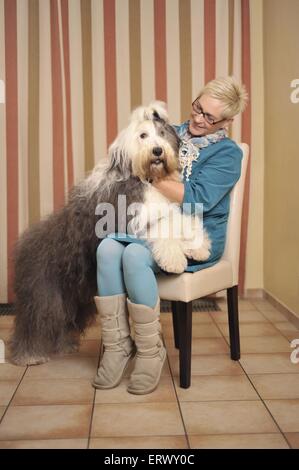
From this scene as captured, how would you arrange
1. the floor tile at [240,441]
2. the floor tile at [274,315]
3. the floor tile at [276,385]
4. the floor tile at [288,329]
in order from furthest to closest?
the floor tile at [274,315]
the floor tile at [288,329]
the floor tile at [276,385]
the floor tile at [240,441]

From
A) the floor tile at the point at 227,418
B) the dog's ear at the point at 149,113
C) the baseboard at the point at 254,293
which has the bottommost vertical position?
the floor tile at the point at 227,418

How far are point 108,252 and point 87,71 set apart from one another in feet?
5.83

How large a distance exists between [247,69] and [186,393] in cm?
218

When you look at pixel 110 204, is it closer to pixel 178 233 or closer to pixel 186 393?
pixel 178 233

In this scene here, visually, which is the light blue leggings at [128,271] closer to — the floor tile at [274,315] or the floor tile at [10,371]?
the floor tile at [10,371]

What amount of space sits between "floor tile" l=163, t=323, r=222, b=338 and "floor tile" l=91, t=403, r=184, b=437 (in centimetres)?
88

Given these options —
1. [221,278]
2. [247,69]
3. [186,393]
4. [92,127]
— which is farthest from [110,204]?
[247,69]

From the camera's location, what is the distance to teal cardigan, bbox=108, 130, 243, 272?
2.03 metres

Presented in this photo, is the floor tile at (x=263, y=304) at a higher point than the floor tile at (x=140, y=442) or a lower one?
higher

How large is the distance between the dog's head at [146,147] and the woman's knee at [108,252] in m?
0.27

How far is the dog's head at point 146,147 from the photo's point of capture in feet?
6.23

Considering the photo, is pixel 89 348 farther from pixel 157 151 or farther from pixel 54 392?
pixel 157 151

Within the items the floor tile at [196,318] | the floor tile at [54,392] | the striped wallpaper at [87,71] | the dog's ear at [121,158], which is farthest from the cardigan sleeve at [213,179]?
the striped wallpaper at [87,71]

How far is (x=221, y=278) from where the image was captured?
223cm
